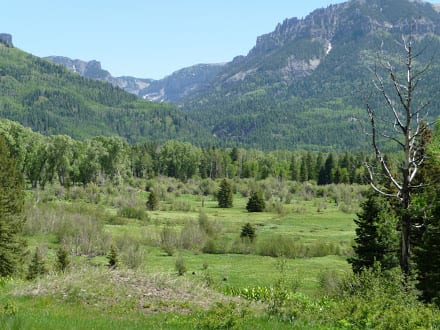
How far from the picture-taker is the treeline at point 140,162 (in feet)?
323

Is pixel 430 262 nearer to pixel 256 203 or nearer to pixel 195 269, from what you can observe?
pixel 195 269

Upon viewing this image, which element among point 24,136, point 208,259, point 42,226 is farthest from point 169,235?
point 24,136

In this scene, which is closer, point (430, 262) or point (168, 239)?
point (430, 262)

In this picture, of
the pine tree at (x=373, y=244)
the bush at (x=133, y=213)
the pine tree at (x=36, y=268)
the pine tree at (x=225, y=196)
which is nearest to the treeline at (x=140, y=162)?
the bush at (x=133, y=213)

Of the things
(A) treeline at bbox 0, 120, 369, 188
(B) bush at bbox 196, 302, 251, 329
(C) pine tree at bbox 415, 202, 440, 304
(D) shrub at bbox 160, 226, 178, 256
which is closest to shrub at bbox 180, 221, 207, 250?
(D) shrub at bbox 160, 226, 178, 256

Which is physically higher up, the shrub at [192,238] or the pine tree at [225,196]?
the pine tree at [225,196]

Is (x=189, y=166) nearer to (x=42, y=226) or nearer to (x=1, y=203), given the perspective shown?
(x=42, y=226)

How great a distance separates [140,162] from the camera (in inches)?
6201

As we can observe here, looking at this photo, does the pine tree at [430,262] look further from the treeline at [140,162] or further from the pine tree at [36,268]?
the treeline at [140,162]

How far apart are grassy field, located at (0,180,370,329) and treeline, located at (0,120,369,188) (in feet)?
26.6

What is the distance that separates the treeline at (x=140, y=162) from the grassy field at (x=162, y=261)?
8111 mm

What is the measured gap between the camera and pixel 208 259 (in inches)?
2313

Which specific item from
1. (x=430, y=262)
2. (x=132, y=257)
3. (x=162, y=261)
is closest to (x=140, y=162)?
(x=162, y=261)

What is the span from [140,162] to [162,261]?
105m
